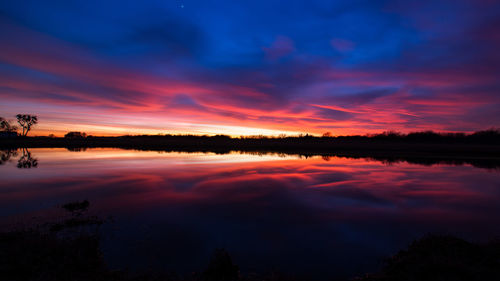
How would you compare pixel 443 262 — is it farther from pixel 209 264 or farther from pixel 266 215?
pixel 266 215

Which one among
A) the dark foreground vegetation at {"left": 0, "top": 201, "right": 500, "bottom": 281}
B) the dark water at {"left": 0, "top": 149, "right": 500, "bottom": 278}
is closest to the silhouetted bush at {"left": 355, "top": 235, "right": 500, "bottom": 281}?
the dark foreground vegetation at {"left": 0, "top": 201, "right": 500, "bottom": 281}

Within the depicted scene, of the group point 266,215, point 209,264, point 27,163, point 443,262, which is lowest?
point 266,215

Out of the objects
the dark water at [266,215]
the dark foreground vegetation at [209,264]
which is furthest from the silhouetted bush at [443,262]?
the dark water at [266,215]

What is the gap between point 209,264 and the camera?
5891mm

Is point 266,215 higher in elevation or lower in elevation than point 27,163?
lower

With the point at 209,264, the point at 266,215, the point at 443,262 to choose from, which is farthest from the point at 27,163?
the point at 443,262

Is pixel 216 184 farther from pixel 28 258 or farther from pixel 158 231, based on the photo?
pixel 28 258

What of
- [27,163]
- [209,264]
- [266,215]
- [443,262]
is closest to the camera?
[443,262]

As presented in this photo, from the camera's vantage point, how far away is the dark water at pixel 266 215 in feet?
23.0

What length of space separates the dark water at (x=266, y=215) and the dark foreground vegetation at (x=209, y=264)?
0.67 metres

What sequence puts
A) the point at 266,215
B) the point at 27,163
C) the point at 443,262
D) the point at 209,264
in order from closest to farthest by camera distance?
the point at 443,262
the point at 209,264
the point at 266,215
the point at 27,163

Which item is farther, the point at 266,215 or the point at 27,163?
the point at 27,163

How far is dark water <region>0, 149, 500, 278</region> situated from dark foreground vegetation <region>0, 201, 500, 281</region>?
665 millimetres

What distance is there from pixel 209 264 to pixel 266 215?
5.28 m
